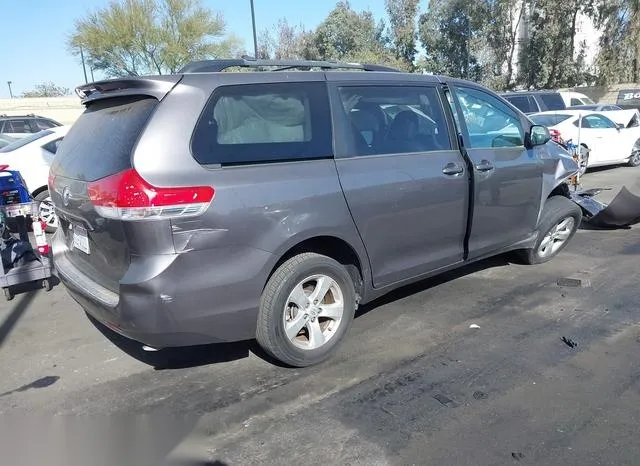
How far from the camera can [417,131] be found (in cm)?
419

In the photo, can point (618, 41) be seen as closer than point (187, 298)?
No

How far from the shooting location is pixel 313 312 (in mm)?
3572

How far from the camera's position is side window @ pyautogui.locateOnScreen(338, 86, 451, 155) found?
12.4 feet

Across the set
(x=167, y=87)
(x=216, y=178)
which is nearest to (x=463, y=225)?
(x=216, y=178)

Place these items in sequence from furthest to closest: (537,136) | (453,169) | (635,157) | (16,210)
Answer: (635,157) → (16,210) → (537,136) → (453,169)

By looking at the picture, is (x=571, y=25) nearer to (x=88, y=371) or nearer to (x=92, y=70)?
(x=92, y=70)

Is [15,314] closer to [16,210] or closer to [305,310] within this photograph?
[16,210]

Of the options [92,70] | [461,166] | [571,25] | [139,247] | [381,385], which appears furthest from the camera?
[92,70]

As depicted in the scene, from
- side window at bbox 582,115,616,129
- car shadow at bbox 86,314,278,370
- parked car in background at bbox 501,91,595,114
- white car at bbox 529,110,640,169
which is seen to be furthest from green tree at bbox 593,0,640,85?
car shadow at bbox 86,314,278,370

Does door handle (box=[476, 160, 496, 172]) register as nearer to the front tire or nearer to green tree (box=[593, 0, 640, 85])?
the front tire

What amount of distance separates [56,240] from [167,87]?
1.69 m

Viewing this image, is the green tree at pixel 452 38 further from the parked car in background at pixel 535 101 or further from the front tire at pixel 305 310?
the front tire at pixel 305 310

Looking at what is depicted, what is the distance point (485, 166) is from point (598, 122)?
1046 centimetres

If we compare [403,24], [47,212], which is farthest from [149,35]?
[47,212]
